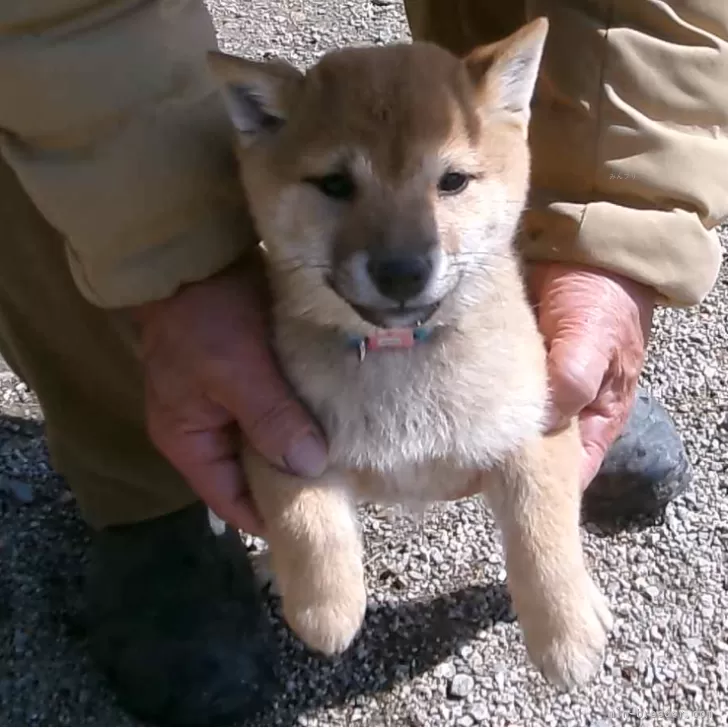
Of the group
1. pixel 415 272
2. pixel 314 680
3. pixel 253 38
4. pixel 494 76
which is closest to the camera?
pixel 415 272

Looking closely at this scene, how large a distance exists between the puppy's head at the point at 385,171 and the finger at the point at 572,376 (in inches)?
8.2

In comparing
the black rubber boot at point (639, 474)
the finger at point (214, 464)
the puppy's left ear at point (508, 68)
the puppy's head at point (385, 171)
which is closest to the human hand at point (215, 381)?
the finger at point (214, 464)

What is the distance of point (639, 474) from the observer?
8.48ft

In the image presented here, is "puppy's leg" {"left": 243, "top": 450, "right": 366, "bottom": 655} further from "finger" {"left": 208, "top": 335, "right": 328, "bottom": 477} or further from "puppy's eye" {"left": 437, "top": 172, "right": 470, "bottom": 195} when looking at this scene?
"puppy's eye" {"left": 437, "top": 172, "right": 470, "bottom": 195}

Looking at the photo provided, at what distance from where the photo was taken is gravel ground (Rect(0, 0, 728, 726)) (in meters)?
2.35

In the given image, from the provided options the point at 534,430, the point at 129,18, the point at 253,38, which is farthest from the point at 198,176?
the point at 253,38

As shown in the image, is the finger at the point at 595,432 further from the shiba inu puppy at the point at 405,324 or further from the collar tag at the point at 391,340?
the collar tag at the point at 391,340

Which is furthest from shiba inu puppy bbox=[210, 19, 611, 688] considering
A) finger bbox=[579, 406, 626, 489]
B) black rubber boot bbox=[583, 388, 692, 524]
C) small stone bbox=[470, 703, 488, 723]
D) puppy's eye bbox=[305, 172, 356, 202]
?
black rubber boot bbox=[583, 388, 692, 524]

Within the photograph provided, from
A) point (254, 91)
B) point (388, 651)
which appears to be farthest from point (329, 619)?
point (254, 91)

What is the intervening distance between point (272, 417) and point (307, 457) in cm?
8

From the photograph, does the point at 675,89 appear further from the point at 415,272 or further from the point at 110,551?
the point at 110,551

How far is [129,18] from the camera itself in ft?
6.27

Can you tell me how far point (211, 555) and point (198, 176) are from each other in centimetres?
91

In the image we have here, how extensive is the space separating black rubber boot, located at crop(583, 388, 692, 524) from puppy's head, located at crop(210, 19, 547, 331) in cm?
88
